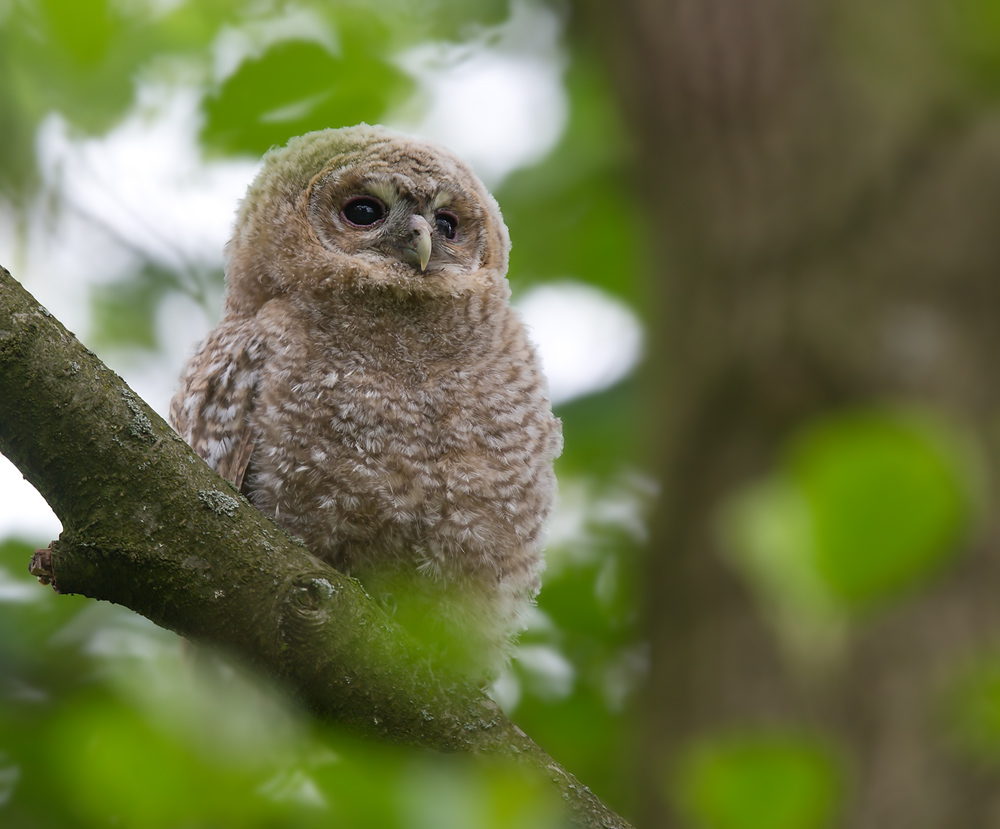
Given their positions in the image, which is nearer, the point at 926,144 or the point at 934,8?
the point at 934,8

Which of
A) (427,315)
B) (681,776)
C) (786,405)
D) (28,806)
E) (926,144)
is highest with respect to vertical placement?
(926,144)

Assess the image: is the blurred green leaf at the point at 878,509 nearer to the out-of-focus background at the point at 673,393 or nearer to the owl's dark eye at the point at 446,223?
the out-of-focus background at the point at 673,393

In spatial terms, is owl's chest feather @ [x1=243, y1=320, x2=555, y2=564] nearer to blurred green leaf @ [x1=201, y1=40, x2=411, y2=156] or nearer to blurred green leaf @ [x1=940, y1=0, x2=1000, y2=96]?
blurred green leaf @ [x1=201, y1=40, x2=411, y2=156]

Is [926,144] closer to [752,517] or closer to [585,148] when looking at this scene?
[585,148]

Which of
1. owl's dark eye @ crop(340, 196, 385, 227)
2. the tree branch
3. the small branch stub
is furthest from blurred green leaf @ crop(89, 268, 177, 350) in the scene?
the tree branch

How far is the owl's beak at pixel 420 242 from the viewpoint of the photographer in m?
2.74

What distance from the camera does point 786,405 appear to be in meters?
3.70

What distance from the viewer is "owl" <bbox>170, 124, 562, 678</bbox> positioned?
236 centimetres

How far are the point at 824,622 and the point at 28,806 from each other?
160cm

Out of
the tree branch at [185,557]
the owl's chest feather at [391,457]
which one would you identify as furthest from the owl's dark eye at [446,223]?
the tree branch at [185,557]

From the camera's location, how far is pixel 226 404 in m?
2.49

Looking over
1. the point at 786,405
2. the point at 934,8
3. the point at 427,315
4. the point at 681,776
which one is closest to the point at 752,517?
the point at 681,776

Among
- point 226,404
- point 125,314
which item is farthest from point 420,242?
point 125,314

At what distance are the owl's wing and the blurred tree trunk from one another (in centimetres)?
175
